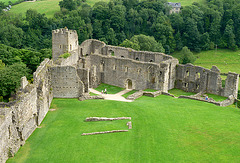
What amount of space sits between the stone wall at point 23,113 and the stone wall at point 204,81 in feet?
84.5

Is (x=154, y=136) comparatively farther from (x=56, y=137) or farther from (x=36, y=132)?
(x=36, y=132)

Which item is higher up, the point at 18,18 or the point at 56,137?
the point at 18,18

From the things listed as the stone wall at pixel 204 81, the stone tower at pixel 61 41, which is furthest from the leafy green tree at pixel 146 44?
the stone tower at pixel 61 41

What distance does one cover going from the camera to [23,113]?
40.8 metres

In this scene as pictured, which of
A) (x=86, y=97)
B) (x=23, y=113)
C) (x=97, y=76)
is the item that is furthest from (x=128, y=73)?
(x=23, y=113)

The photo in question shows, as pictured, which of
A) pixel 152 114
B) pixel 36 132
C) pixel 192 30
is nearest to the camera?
pixel 36 132

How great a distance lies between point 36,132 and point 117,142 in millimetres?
9733

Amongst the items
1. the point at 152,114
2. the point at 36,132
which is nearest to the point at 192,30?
the point at 152,114

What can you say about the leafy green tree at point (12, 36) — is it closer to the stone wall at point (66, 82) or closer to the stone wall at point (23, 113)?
the stone wall at point (66, 82)

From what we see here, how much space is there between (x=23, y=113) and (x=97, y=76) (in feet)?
84.1

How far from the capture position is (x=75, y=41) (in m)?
70.3

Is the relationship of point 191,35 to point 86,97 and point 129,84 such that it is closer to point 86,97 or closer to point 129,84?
point 129,84

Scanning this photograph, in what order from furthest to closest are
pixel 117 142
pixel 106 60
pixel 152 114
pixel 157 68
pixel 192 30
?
pixel 192 30
pixel 106 60
pixel 157 68
pixel 152 114
pixel 117 142

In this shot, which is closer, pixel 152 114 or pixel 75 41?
pixel 152 114
